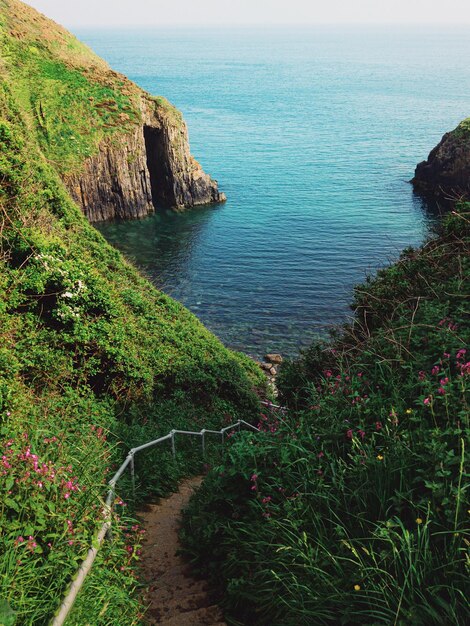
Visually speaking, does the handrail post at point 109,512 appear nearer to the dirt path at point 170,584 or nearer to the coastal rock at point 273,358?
the dirt path at point 170,584

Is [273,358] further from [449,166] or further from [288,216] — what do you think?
[449,166]

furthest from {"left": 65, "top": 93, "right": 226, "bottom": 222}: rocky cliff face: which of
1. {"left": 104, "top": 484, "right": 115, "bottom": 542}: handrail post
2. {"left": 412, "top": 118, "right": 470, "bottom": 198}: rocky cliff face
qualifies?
{"left": 104, "top": 484, "right": 115, "bottom": 542}: handrail post

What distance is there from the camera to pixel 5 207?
12.7m

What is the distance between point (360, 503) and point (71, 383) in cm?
886

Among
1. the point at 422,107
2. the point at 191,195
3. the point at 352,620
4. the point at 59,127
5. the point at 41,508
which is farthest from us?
the point at 422,107

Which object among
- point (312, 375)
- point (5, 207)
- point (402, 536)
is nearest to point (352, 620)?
point (402, 536)

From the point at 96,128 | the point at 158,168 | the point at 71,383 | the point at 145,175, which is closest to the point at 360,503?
the point at 71,383

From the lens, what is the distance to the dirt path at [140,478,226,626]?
17.8 feet

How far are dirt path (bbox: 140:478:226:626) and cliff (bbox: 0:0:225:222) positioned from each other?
137 feet

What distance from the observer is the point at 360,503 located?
5336 millimetres

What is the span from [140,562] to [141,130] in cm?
4830

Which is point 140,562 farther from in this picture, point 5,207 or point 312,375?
point 5,207

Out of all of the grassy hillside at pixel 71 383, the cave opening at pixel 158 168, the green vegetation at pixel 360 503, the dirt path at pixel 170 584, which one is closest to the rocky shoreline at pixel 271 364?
the grassy hillside at pixel 71 383

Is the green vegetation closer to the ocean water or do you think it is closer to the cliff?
the ocean water
